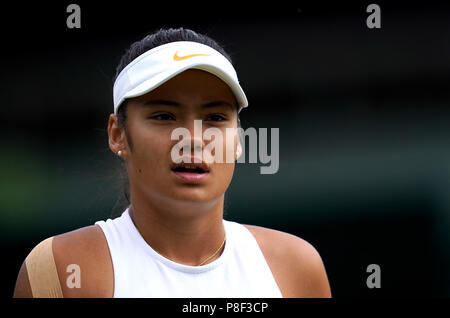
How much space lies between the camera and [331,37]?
473 centimetres

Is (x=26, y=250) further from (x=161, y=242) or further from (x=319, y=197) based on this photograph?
(x=161, y=242)

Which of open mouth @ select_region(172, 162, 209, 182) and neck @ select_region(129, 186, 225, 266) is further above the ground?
open mouth @ select_region(172, 162, 209, 182)

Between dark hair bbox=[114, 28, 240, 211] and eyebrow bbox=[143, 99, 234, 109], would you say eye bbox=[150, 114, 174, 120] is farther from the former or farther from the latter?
dark hair bbox=[114, 28, 240, 211]

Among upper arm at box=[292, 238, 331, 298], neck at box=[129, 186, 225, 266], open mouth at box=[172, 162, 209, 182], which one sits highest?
open mouth at box=[172, 162, 209, 182]

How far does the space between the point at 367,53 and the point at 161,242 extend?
10.4 feet

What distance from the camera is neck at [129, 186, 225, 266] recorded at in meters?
1.97

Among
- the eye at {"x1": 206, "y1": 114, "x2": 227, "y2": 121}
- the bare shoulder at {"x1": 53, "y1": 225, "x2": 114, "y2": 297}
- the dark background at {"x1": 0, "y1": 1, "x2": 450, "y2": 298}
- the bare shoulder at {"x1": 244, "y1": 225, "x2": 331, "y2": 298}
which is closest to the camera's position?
the bare shoulder at {"x1": 53, "y1": 225, "x2": 114, "y2": 297}

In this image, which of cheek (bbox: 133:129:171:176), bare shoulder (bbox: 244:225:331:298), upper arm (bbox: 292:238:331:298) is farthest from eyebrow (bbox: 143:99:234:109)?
upper arm (bbox: 292:238:331:298)

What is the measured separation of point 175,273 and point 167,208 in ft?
0.69

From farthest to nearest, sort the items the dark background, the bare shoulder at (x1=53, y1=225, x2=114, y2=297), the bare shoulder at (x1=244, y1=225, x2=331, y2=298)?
the dark background
the bare shoulder at (x1=244, y1=225, x2=331, y2=298)
the bare shoulder at (x1=53, y1=225, x2=114, y2=297)

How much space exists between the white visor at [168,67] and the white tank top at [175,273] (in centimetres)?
45

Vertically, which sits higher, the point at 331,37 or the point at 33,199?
the point at 331,37

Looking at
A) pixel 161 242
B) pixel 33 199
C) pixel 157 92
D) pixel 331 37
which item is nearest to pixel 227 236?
pixel 161 242

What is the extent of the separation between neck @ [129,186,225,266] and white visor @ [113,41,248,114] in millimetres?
355
